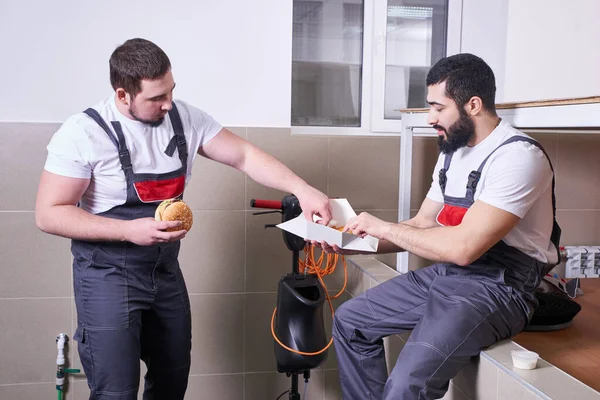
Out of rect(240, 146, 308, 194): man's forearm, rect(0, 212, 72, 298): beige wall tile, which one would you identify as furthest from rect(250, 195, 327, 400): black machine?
rect(0, 212, 72, 298): beige wall tile

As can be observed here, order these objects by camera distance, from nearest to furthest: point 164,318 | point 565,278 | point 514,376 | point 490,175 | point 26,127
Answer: point 514,376
point 490,175
point 164,318
point 26,127
point 565,278

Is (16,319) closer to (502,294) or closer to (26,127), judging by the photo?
(26,127)

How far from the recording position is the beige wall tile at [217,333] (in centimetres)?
311

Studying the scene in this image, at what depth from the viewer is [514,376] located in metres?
1.76

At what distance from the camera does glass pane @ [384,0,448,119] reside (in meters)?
3.37

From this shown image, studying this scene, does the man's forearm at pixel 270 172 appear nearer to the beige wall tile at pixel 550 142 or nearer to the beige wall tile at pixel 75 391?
the beige wall tile at pixel 75 391

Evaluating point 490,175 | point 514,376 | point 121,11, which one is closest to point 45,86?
point 121,11

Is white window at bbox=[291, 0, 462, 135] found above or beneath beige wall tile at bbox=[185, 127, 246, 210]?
above

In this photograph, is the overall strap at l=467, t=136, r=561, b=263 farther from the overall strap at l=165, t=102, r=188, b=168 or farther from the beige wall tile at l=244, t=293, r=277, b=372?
the beige wall tile at l=244, t=293, r=277, b=372

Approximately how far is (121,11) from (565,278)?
7.83 ft

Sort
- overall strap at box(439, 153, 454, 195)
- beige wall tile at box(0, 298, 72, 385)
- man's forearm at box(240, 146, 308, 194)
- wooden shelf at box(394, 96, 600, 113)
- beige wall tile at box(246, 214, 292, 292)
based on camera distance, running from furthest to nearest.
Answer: beige wall tile at box(246, 214, 292, 292) → beige wall tile at box(0, 298, 72, 385) → man's forearm at box(240, 146, 308, 194) → overall strap at box(439, 153, 454, 195) → wooden shelf at box(394, 96, 600, 113)

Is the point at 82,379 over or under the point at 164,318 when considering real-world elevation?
under

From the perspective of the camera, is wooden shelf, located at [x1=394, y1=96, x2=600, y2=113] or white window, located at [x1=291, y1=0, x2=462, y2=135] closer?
wooden shelf, located at [x1=394, y1=96, x2=600, y2=113]

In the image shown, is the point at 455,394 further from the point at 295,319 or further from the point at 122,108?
the point at 122,108
